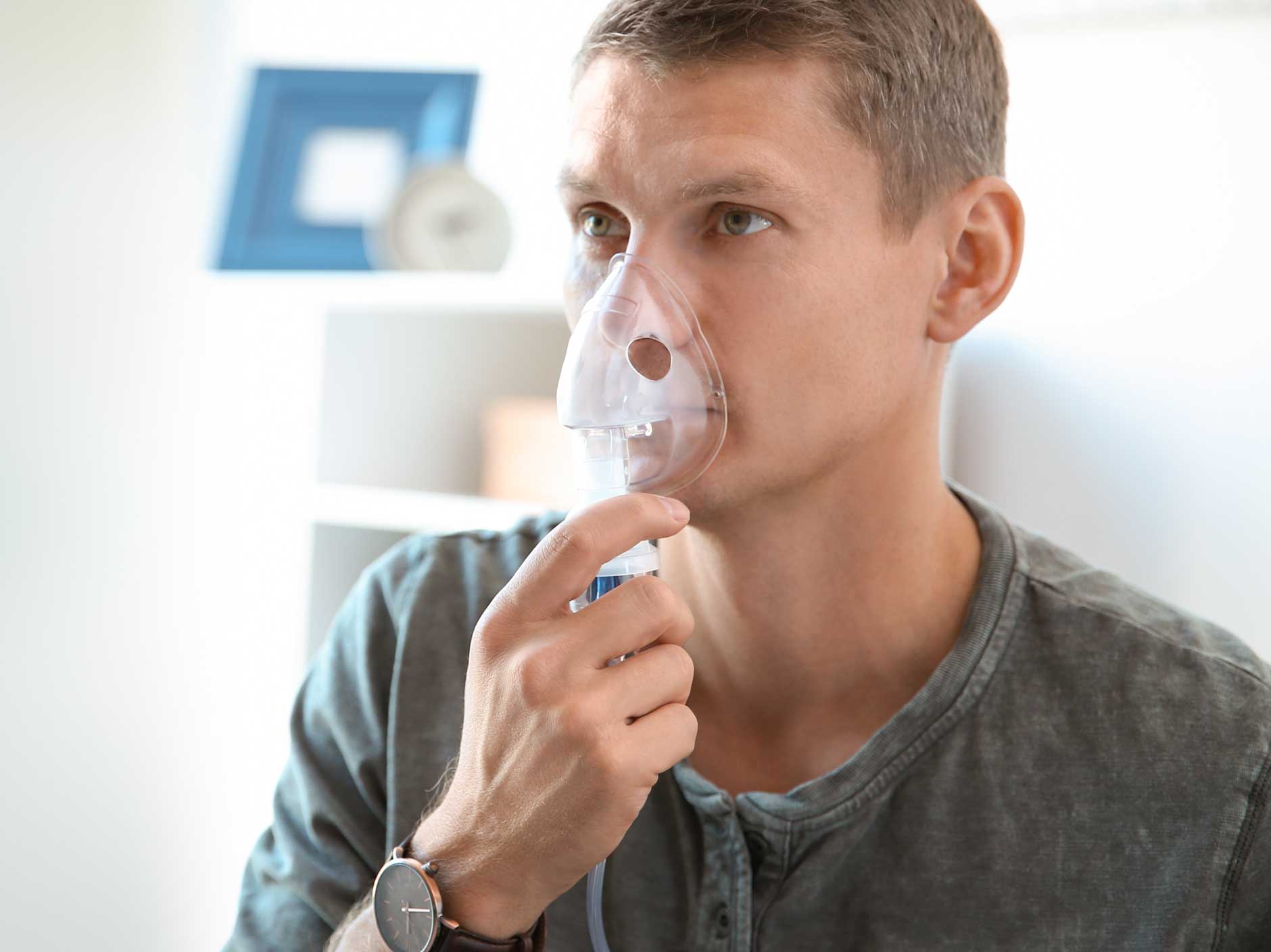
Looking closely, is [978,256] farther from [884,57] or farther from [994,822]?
[994,822]

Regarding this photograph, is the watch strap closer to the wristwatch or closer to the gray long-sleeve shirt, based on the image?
the wristwatch

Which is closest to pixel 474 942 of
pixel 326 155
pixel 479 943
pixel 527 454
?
pixel 479 943

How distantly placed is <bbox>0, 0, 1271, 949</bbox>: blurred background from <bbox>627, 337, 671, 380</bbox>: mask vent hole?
0.88 m

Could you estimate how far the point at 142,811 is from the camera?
2734mm

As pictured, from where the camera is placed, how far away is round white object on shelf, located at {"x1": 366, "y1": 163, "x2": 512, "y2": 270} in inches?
91.4

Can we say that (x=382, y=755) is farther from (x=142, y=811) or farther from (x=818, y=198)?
(x=142, y=811)

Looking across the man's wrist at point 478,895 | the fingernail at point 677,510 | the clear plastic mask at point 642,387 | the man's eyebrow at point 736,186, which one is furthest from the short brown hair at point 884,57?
the man's wrist at point 478,895

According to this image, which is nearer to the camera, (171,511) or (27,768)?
(27,768)

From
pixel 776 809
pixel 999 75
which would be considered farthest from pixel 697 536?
pixel 999 75

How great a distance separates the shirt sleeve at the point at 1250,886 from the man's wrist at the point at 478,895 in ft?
2.06

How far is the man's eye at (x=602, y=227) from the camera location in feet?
4.19

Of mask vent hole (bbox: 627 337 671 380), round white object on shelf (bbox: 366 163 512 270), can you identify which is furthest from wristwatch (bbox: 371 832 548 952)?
round white object on shelf (bbox: 366 163 512 270)

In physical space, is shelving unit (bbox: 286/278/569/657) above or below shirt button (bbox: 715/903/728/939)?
above

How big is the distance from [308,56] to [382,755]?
6.65ft
